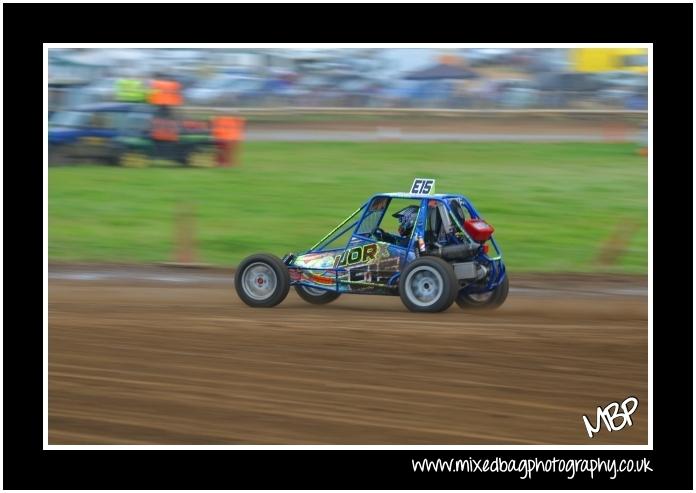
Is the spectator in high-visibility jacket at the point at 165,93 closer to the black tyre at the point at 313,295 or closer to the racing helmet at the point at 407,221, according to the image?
the black tyre at the point at 313,295

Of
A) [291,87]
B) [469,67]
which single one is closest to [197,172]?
[291,87]

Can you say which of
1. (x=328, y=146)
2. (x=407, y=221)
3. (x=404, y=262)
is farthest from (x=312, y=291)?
(x=328, y=146)

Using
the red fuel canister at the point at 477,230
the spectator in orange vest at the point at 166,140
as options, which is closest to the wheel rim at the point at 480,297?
the red fuel canister at the point at 477,230

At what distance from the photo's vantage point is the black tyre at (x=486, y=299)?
12289mm

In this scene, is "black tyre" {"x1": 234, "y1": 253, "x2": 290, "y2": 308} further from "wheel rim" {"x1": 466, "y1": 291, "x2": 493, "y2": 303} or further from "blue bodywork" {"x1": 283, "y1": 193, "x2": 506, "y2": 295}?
"wheel rim" {"x1": 466, "y1": 291, "x2": 493, "y2": 303}

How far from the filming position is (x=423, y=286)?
38.5 feet

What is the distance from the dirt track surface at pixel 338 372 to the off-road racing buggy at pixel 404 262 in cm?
30

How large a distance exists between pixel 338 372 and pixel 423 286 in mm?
2470

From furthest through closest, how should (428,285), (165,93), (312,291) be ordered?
(165,93), (312,291), (428,285)

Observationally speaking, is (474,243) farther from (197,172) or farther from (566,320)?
(197,172)

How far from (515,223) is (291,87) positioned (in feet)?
35.3

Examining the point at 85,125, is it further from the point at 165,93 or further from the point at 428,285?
the point at 428,285

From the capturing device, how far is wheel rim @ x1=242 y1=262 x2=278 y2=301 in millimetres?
12344

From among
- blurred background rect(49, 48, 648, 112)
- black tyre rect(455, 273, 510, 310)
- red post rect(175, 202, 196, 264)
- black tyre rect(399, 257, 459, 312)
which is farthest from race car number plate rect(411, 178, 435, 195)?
blurred background rect(49, 48, 648, 112)
